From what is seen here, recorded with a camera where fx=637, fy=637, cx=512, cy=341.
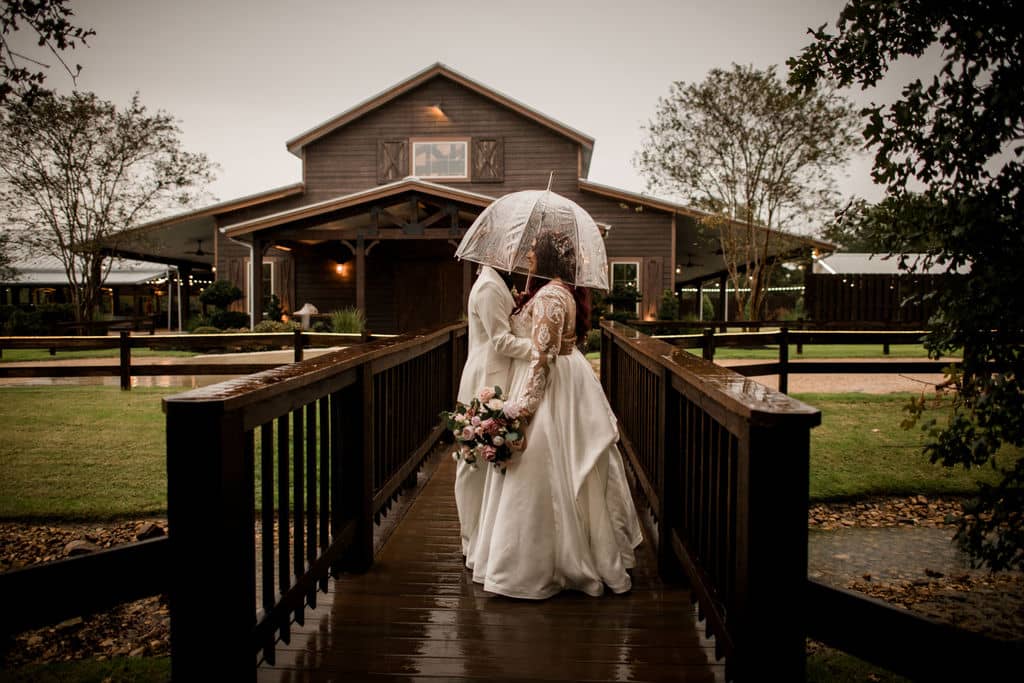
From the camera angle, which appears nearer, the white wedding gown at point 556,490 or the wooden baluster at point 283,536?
the wooden baluster at point 283,536

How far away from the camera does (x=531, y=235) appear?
342 cm

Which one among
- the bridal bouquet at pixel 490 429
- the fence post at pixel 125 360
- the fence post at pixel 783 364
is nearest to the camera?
the bridal bouquet at pixel 490 429

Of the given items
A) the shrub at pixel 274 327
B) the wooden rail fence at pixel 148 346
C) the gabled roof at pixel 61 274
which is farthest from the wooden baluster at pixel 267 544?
the gabled roof at pixel 61 274

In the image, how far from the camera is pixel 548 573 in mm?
3209

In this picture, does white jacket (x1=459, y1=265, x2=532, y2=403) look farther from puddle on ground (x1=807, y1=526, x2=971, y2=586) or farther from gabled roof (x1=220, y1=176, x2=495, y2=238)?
gabled roof (x1=220, y1=176, x2=495, y2=238)

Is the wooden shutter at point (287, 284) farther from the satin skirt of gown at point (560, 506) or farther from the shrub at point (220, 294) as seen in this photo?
the satin skirt of gown at point (560, 506)

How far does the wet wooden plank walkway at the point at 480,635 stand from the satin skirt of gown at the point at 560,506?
12 centimetres

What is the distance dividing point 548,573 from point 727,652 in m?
1.08

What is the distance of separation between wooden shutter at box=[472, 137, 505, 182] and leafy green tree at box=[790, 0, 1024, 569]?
57.3ft

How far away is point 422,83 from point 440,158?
2.40 metres

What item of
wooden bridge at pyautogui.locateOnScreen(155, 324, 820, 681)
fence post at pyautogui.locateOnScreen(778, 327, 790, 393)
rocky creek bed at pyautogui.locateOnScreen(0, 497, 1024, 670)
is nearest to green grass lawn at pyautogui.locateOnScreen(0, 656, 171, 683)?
rocky creek bed at pyautogui.locateOnScreen(0, 497, 1024, 670)

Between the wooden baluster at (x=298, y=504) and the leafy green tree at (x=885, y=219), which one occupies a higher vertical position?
the leafy green tree at (x=885, y=219)

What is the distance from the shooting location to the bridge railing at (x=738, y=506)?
73.1 inches

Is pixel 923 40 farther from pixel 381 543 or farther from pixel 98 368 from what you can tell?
pixel 98 368
